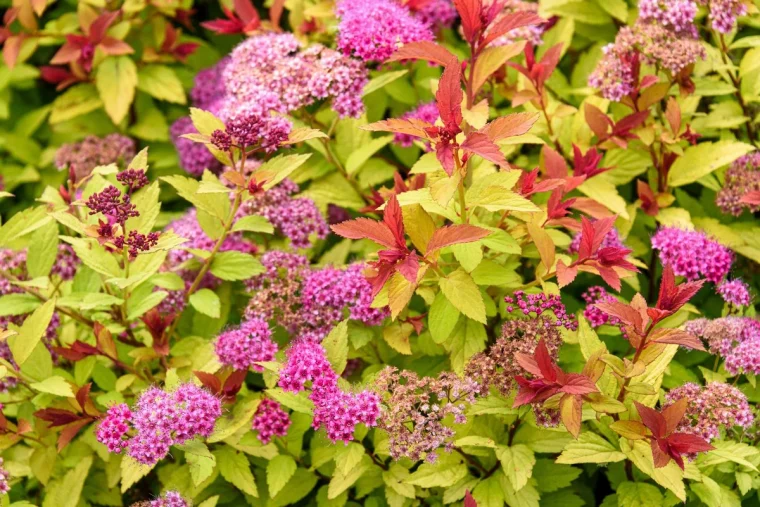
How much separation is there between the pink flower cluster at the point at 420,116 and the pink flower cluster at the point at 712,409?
3.50 ft

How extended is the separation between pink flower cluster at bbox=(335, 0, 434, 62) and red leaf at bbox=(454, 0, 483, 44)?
0.44 m

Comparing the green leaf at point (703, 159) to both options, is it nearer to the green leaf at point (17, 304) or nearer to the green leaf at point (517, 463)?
the green leaf at point (517, 463)

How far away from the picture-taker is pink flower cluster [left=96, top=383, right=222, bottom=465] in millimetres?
1888

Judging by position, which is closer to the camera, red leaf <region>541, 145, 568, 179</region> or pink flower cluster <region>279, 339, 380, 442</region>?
pink flower cluster <region>279, 339, 380, 442</region>

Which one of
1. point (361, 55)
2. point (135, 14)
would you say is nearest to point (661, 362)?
point (361, 55)

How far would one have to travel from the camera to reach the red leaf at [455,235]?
181cm

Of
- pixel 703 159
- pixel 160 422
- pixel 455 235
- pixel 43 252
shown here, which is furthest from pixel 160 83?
pixel 703 159

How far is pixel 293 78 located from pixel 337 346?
0.93 meters

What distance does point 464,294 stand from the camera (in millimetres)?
1977

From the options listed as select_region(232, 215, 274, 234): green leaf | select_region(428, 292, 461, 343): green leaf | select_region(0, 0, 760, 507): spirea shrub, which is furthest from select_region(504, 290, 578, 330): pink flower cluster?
select_region(232, 215, 274, 234): green leaf

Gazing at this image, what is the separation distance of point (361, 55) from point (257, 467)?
48.9 inches

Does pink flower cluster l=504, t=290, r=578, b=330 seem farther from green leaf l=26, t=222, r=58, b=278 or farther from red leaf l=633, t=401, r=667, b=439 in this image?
green leaf l=26, t=222, r=58, b=278

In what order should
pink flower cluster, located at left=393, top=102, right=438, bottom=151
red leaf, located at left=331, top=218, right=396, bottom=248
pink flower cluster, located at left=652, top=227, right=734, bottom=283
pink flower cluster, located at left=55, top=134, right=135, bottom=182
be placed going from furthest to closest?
pink flower cluster, located at left=55, top=134, right=135, bottom=182
pink flower cluster, located at left=393, top=102, right=438, bottom=151
pink flower cluster, located at left=652, top=227, right=734, bottom=283
red leaf, located at left=331, top=218, right=396, bottom=248

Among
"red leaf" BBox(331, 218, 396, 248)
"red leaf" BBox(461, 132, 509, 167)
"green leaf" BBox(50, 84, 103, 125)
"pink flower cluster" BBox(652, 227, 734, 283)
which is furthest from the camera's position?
"green leaf" BBox(50, 84, 103, 125)
